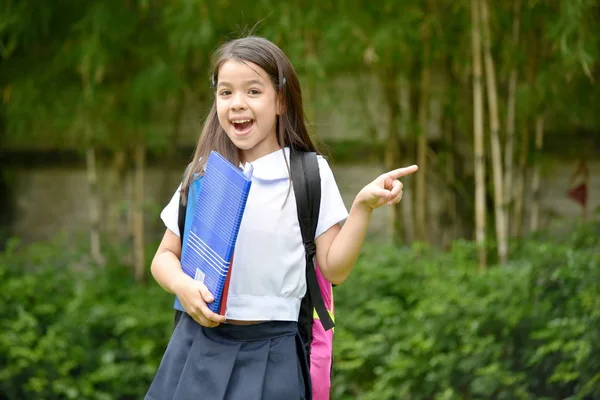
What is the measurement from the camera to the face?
6.09 ft

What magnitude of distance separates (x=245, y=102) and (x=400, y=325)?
2575 mm

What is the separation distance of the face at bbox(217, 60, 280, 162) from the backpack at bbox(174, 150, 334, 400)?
12 cm

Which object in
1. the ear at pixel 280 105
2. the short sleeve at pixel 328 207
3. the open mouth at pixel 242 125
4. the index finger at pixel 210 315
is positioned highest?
the ear at pixel 280 105

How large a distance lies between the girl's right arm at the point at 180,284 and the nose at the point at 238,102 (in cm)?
36

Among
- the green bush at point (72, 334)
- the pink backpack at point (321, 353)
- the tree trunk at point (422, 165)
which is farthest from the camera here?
the tree trunk at point (422, 165)

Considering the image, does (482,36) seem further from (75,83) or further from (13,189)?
(13,189)

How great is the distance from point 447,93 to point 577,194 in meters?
1.12

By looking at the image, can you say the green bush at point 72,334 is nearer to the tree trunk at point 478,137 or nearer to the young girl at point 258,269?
the tree trunk at point 478,137

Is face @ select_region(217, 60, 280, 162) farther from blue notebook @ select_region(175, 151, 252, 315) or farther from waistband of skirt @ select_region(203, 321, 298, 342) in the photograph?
waistband of skirt @ select_region(203, 321, 298, 342)

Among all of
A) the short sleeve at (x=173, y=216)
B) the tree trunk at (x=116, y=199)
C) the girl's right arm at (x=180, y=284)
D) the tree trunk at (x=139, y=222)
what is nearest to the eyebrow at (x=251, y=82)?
the short sleeve at (x=173, y=216)

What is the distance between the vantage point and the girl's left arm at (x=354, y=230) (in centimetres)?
172

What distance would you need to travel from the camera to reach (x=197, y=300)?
1726 millimetres

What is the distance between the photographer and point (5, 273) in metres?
4.84

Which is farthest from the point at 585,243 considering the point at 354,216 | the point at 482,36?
the point at 354,216
